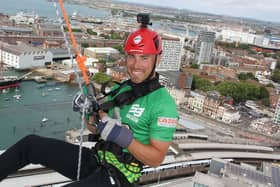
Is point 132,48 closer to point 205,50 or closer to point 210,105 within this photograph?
point 210,105

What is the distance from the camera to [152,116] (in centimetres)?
65

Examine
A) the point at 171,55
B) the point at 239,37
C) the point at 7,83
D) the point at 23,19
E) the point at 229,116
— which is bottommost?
the point at 229,116

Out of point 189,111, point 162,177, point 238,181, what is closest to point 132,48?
point 238,181

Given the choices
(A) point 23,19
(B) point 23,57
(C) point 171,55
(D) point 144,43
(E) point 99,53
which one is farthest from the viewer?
(A) point 23,19

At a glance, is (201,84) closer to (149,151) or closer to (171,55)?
(171,55)

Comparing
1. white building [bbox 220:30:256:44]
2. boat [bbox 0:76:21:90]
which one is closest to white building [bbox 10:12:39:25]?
boat [bbox 0:76:21:90]

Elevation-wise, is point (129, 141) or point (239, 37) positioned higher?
point (129, 141)

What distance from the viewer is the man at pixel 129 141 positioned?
2.03 ft

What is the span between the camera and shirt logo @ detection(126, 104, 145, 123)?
2.19 feet

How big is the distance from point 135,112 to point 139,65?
102 millimetres

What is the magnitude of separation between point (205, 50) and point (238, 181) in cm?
1306

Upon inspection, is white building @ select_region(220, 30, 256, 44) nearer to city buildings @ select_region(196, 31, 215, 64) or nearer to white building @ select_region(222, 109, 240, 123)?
city buildings @ select_region(196, 31, 215, 64)

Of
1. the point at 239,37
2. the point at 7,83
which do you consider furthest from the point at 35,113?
the point at 239,37

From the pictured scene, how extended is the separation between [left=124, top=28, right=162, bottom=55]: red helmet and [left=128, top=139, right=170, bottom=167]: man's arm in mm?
193
